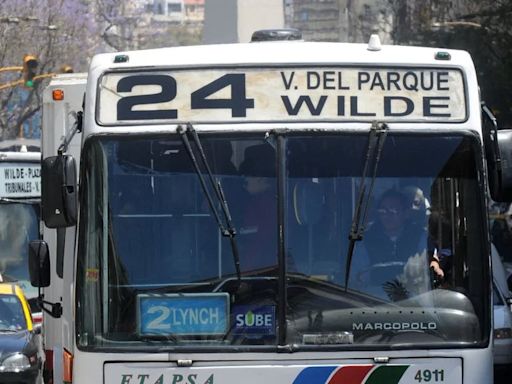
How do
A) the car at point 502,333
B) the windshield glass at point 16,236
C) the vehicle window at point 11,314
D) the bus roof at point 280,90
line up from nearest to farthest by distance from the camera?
1. the bus roof at point 280,90
2. the car at point 502,333
3. the vehicle window at point 11,314
4. the windshield glass at point 16,236

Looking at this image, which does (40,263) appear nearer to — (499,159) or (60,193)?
(60,193)

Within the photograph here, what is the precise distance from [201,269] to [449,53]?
181cm

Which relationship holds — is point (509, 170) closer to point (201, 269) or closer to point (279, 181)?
point (279, 181)

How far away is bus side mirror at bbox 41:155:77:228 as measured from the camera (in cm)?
626

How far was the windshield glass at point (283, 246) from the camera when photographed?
20.3ft

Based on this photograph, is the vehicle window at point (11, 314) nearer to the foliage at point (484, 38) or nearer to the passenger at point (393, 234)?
the passenger at point (393, 234)

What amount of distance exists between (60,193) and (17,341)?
7874mm

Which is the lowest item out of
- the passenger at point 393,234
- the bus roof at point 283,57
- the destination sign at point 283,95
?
the passenger at point 393,234

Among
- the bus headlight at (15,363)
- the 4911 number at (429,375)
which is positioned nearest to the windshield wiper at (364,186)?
the 4911 number at (429,375)

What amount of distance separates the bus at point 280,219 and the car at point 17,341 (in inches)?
256

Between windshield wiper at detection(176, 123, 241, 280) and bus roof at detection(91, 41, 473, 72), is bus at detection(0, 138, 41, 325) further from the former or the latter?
windshield wiper at detection(176, 123, 241, 280)

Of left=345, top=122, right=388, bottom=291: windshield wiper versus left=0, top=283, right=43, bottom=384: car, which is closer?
left=345, top=122, right=388, bottom=291: windshield wiper

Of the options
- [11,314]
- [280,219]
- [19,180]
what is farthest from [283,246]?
[19,180]

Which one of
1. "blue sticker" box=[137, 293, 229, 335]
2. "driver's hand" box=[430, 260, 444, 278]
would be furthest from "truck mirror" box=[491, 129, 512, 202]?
"blue sticker" box=[137, 293, 229, 335]
